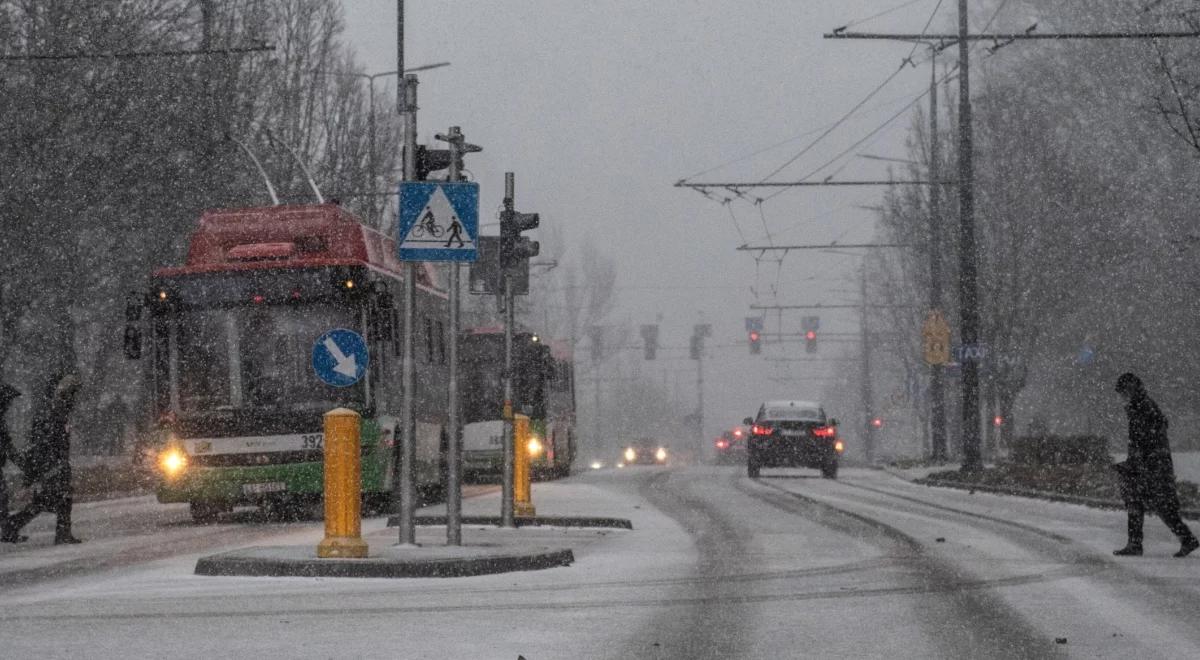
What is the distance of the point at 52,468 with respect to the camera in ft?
63.8

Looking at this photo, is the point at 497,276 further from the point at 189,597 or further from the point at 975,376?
the point at 975,376

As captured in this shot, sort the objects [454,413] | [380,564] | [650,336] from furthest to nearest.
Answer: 1. [650,336]
2. [454,413]
3. [380,564]

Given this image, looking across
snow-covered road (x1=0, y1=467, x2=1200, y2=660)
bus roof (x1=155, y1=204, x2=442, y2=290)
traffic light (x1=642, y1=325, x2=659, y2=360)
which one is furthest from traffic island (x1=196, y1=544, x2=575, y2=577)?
traffic light (x1=642, y1=325, x2=659, y2=360)

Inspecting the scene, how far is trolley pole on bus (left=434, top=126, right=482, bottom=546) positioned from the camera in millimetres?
16203

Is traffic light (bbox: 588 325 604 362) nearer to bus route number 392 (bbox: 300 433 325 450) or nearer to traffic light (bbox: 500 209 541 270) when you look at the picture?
bus route number 392 (bbox: 300 433 325 450)

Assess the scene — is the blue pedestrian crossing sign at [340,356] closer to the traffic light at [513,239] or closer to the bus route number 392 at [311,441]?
the traffic light at [513,239]

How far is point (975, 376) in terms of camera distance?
39.8 m

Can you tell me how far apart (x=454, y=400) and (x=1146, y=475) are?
5.71m

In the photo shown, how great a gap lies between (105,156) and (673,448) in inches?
5122

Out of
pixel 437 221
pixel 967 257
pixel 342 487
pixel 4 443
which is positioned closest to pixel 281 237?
pixel 4 443

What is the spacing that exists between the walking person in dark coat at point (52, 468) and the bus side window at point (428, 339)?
26.5ft

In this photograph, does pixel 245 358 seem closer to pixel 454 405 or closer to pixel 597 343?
pixel 454 405

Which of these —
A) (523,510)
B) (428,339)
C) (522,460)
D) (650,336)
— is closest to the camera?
(523,510)

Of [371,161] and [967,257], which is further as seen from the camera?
[371,161]
